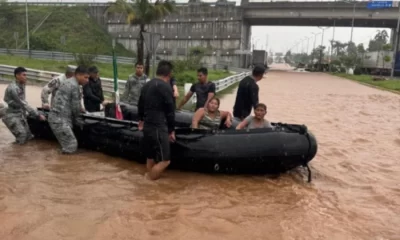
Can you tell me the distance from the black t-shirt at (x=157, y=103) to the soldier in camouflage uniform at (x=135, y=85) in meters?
2.60

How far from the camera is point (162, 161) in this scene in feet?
17.8

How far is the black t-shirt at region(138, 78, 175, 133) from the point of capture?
5.24 m

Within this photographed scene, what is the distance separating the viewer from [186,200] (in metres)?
4.99

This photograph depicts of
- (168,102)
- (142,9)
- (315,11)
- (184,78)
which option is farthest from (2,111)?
(315,11)

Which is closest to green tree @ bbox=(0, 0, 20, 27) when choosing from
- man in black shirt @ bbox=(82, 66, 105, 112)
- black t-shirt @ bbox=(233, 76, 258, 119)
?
man in black shirt @ bbox=(82, 66, 105, 112)

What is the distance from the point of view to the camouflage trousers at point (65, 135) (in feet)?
21.7

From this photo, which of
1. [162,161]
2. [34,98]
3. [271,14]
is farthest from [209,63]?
[162,161]

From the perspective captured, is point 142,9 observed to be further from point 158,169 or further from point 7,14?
point 7,14

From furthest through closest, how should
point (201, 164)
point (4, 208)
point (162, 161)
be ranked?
point (201, 164)
point (162, 161)
point (4, 208)

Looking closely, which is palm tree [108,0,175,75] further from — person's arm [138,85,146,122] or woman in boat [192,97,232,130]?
person's arm [138,85,146,122]

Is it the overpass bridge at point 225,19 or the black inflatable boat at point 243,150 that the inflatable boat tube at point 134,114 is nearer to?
the black inflatable boat at point 243,150

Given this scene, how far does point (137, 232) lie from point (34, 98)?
11146 millimetres

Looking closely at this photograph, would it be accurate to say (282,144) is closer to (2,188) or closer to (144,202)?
(144,202)

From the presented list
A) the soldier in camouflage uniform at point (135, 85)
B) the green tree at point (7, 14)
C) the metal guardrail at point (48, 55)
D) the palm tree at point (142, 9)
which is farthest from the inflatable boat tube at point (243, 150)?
the green tree at point (7, 14)
